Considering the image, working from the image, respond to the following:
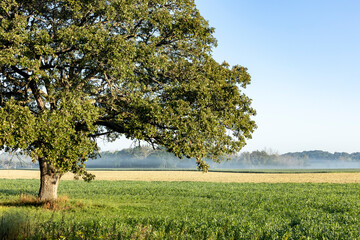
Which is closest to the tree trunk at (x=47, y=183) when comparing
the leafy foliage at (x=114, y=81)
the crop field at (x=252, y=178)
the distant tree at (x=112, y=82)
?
the distant tree at (x=112, y=82)

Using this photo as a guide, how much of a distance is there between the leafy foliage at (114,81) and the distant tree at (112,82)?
59 mm

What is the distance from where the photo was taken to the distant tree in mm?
17359

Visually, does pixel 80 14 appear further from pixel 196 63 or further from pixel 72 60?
pixel 196 63

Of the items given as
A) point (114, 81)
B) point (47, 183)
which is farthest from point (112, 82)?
point (47, 183)

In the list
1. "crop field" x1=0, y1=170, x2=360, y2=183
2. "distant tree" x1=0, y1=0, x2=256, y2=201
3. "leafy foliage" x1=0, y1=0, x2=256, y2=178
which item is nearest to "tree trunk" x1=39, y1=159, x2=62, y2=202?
"distant tree" x1=0, y1=0, x2=256, y2=201

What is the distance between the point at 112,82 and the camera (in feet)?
68.1

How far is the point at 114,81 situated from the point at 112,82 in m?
0.17

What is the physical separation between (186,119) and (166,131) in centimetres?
163

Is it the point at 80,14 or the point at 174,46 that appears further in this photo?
the point at 174,46

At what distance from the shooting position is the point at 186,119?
18.7 meters

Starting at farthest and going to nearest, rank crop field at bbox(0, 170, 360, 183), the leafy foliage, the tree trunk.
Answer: crop field at bbox(0, 170, 360, 183)
the tree trunk
the leafy foliage

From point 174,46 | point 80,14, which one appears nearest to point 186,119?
point 174,46

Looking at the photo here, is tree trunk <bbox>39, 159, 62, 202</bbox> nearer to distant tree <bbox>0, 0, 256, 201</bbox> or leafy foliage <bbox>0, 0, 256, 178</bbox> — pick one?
distant tree <bbox>0, 0, 256, 201</bbox>

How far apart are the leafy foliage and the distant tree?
6cm
